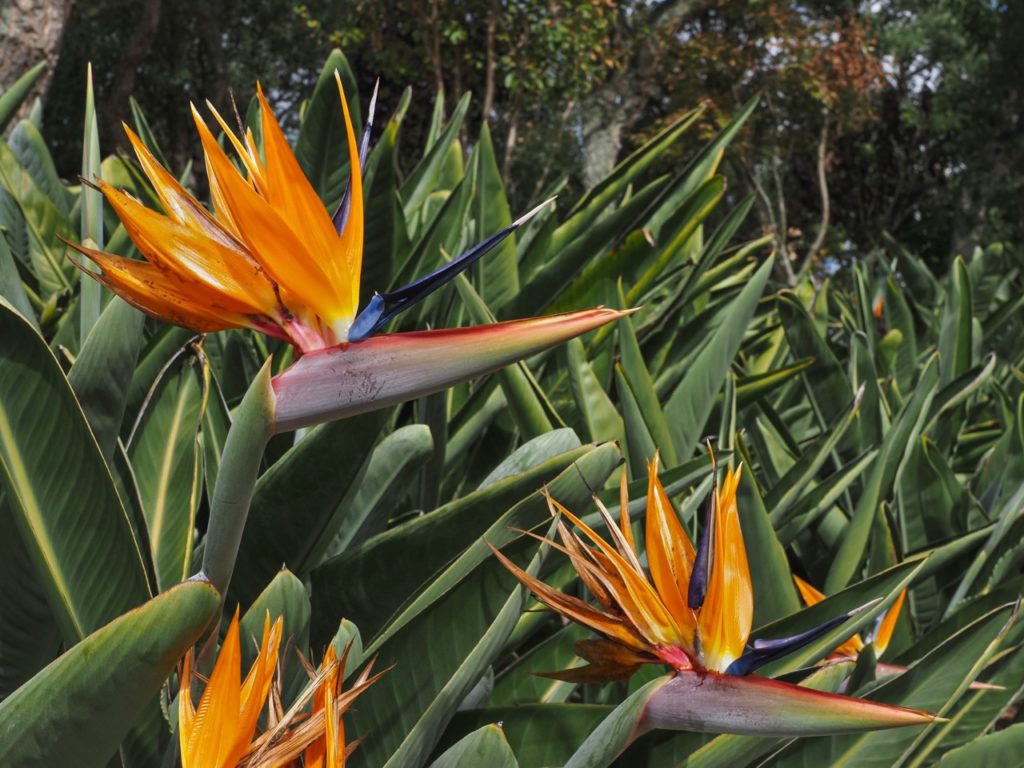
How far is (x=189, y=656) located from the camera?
1.76ft

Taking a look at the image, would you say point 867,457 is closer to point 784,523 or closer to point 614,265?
point 784,523

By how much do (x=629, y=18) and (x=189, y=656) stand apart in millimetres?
10464

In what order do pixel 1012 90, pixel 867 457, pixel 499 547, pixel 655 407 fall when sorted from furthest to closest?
pixel 1012 90 < pixel 867 457 < pixel 655 407 < pixel 499 547

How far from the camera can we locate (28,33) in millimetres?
2406

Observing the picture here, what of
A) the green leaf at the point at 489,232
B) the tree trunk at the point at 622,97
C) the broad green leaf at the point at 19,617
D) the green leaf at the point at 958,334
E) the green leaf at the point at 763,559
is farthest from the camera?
the tree trunk at the point at 622,97

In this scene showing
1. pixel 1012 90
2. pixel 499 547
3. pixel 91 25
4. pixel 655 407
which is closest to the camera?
pixel 499 547

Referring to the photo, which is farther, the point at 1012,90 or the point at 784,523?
the point at 1012,90

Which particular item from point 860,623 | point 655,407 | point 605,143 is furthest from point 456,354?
point 605,143

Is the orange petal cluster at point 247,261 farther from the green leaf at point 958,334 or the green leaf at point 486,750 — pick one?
the green leaf at point 958,334

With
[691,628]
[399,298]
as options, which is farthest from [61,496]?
[691,628]

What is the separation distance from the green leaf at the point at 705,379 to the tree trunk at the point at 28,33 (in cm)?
181

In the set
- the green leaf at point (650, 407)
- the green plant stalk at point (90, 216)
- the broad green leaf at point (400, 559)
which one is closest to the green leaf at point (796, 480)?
the green leaf at point (650, 407)

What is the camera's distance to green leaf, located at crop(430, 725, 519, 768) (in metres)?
0.57

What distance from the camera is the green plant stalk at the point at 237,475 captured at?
0.45 m
